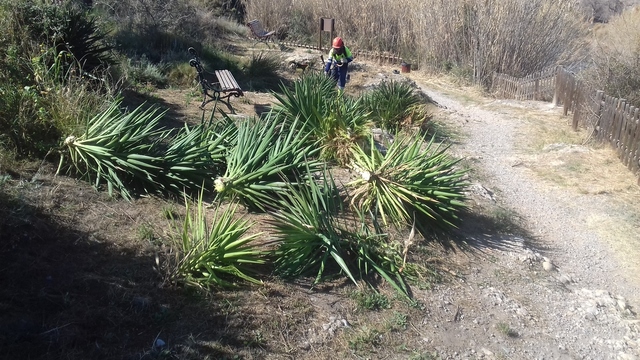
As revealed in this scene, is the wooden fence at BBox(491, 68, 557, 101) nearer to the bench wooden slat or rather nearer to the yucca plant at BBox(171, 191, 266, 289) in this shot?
the bench wooden slat

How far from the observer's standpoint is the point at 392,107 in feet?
33.8

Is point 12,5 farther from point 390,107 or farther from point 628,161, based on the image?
point 628,161

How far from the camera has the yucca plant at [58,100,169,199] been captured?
551cm

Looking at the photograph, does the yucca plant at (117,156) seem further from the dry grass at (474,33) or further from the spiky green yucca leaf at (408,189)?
the dry grass at (474,33)

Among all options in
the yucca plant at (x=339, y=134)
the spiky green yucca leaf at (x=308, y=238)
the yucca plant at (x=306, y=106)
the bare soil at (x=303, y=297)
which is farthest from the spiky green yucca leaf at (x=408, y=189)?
the yucca plant at (x=306, y=106)

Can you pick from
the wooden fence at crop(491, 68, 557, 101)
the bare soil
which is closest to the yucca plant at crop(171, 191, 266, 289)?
the bare soil

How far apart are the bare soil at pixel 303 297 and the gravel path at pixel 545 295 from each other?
16 millimetres

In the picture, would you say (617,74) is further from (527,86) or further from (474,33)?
(474,33)

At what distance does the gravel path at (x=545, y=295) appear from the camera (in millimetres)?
4957

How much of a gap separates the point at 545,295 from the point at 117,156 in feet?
13.8

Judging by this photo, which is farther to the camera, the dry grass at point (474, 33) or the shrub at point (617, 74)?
the dry grass at point (474, 33)

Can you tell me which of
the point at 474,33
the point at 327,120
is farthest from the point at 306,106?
the point at 474,33

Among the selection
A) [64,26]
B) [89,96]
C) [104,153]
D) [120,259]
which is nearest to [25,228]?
[120,259]

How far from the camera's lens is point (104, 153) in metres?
5.50
